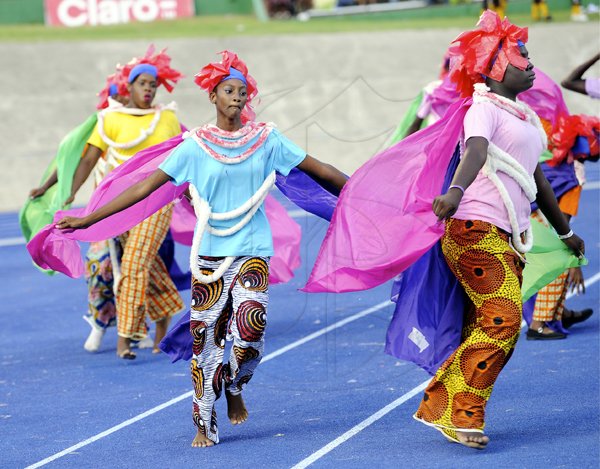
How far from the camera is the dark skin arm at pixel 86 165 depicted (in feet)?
31.8

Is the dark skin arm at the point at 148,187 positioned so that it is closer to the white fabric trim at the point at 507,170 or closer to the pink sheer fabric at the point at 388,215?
the pink sheer fabric at the point at 388,215

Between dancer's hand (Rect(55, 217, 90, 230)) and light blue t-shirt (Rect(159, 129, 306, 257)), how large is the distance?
0.57m

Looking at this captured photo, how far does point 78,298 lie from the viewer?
13.0 m

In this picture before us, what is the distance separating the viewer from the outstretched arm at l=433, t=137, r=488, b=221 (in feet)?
19.1

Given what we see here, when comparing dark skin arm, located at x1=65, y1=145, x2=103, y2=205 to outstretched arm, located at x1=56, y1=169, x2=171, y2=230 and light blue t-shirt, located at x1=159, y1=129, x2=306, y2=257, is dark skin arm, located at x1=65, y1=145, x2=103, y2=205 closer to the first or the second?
outstretched arm, located at x1=56, y1=169, x2=171, y2=230

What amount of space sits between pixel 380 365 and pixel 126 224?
7.67 feet

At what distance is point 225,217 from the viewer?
6648 mm

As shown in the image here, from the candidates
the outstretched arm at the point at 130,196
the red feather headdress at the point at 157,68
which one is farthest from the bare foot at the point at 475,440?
the red feather headdress at the point at 157,68

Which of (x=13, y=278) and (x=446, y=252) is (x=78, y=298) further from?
(x=446, y=252)

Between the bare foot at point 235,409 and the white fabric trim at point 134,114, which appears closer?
the bare foot at point 235,409

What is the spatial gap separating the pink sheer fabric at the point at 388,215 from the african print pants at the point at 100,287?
364cm

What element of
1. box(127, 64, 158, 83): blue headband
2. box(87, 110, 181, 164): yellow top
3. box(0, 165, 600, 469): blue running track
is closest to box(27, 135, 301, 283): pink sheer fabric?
box(0, 165, 600, 469): blue running track

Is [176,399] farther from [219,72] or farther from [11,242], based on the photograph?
[11,242]

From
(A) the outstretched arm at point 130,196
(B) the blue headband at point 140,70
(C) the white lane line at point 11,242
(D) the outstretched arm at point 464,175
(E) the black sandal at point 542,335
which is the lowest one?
(C) the white lane line at point 11,242
